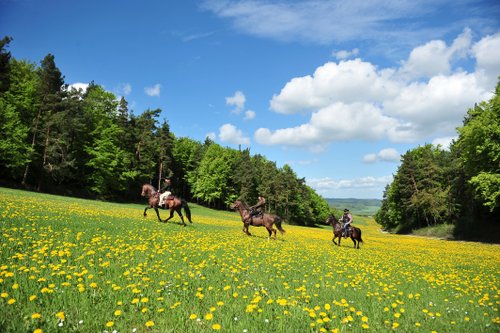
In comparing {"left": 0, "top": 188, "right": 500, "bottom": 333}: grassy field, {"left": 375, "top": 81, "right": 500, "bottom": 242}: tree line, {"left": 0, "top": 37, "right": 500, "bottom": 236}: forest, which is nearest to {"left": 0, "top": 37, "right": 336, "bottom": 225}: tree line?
{"left": 0, "top": 37, "right": 500, "bottom": 236}: forest

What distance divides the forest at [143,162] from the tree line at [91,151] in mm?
208

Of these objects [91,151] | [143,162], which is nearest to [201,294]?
[91,151]

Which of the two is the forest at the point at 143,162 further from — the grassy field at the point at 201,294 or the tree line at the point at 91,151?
the grassy field at the point at 201,294

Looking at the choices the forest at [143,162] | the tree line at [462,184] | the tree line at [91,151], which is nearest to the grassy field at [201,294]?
the tree line at [462,184]

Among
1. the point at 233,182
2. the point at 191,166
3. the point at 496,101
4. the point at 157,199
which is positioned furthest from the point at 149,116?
the point at 496,101

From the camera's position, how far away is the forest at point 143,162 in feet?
140

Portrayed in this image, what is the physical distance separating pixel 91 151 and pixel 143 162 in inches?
522

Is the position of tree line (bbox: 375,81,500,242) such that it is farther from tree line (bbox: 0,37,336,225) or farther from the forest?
tree line (bbox: 0,37,336,225)

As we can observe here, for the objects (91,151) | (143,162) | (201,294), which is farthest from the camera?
(143,162)

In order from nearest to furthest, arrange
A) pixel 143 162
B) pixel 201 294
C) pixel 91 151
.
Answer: pixel 201 294 < pixel 91 151 < pixel 143 162

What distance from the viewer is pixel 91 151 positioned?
56.2 metres

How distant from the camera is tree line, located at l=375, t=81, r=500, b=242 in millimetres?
37781

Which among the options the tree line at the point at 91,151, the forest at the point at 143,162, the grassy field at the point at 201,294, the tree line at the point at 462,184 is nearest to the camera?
the grassy field at the point at 201,294

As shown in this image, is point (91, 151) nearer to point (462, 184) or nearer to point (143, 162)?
point (143, 162)
